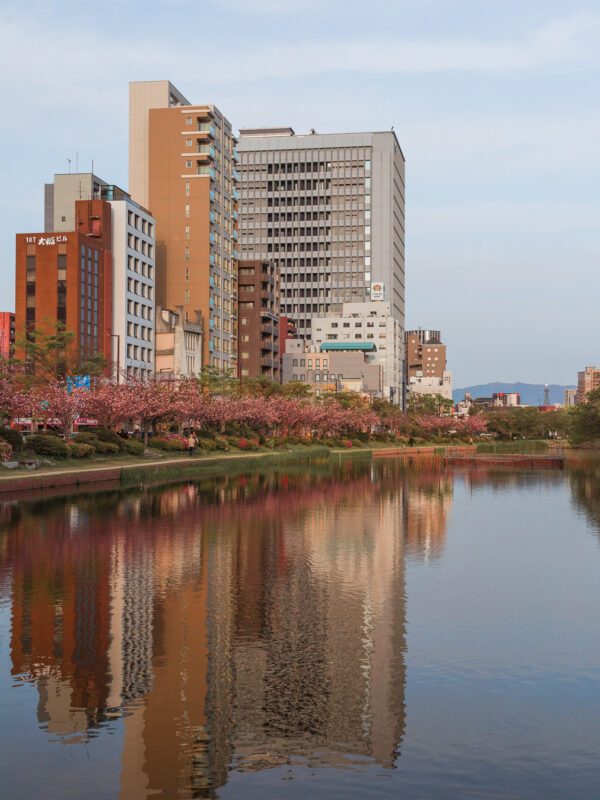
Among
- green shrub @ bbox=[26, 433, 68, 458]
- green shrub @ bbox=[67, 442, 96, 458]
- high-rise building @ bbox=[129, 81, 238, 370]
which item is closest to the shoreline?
green shrub @ bbox=[67, 442, 96, 458]

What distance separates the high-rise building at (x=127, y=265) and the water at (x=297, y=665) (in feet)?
324

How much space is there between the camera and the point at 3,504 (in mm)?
36656

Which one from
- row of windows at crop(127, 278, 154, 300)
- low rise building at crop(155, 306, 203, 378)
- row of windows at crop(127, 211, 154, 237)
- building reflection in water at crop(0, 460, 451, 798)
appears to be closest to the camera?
building reflection in water at crop(0, 460, 451, 798)

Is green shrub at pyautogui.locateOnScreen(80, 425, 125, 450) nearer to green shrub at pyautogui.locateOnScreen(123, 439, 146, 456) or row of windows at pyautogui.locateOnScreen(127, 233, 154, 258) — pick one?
green shrub at pyautogui.locateOnScreen(123, 439, 146, 456)

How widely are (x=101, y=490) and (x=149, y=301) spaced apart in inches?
3749

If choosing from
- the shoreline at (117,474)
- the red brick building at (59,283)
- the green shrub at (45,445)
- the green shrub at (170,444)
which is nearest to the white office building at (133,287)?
the red brick building at (59,283)

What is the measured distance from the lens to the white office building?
412ft

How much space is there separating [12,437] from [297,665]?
4549cm

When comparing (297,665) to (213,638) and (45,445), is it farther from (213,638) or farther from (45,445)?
(45,445)

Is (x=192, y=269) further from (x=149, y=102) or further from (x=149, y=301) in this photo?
(x=149, y=102)

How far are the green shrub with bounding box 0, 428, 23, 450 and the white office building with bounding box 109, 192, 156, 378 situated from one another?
211 feet

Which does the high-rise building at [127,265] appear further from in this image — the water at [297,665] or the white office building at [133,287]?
the water at [297,665]

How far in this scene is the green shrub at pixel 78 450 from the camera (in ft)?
190

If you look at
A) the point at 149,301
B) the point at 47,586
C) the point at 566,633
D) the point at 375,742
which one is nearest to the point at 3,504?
the point at 47,586
